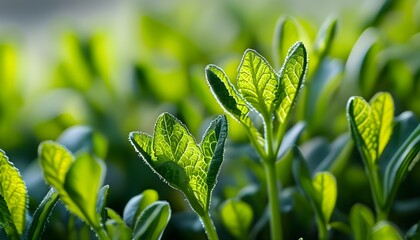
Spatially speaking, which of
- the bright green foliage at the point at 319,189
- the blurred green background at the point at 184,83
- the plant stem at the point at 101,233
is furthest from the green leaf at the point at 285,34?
the plant stem at the point at 101,233

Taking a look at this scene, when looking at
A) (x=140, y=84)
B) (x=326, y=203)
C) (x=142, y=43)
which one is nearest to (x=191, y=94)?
(x=140, y=84)

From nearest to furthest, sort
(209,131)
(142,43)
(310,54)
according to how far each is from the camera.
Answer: (209,131), (310,54), (142,43)

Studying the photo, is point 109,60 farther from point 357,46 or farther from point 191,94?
point 357,46

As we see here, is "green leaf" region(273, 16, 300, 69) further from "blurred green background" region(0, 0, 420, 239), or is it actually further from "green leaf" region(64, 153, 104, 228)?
"green leaf" region(64, 153, 104, 228)

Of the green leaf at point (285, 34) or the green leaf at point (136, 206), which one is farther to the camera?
the green leaf at point (285, 34)

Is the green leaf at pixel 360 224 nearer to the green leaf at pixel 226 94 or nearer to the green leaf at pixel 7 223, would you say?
the green leaf at pixel 226 94
